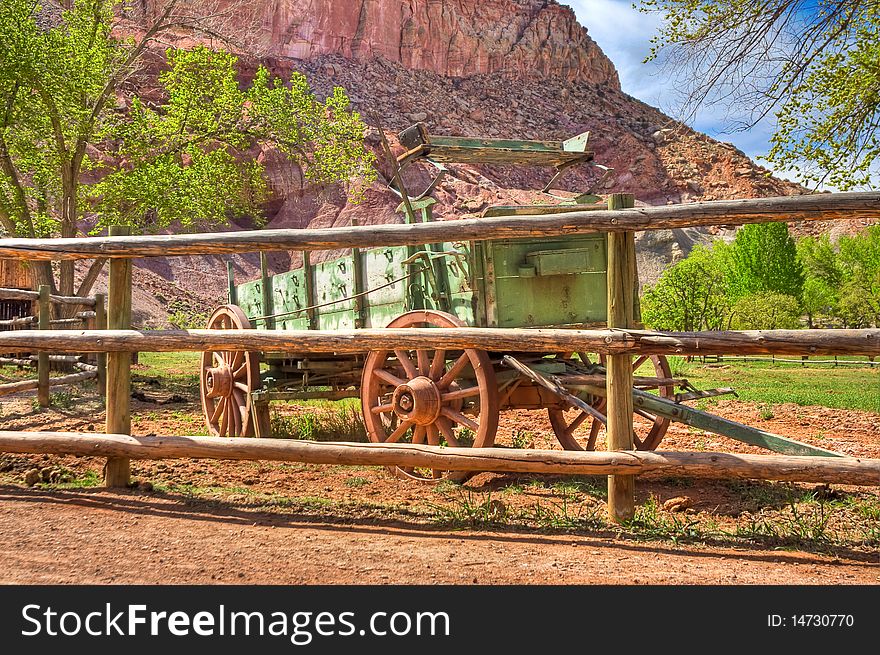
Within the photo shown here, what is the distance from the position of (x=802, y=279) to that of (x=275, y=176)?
42661 mm

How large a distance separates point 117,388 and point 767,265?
47.6 m

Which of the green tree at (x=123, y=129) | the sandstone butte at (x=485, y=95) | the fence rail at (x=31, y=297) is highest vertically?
the sandstone butte at (x=485, y=95)

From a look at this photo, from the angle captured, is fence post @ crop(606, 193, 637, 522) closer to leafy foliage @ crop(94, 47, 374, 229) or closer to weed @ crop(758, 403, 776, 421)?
weed @ crop(758, 403, 776, 421)

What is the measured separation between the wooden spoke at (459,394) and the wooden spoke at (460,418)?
8 cm

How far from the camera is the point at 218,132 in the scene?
1486cm

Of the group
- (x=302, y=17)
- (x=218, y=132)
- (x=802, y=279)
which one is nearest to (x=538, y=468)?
(x=218, y=132)

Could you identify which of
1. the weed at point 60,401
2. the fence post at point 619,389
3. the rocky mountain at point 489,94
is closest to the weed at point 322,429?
the fence post at point 619,389

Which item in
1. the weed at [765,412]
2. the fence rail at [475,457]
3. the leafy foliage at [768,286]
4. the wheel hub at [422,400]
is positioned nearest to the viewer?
the fence rail at [475,457]

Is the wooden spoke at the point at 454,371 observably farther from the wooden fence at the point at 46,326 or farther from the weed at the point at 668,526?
the wooden fence at the point at 46,326

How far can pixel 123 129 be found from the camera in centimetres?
1369

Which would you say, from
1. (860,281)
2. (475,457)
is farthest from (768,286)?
(475,457)

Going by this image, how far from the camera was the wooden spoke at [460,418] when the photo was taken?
16.1 feet

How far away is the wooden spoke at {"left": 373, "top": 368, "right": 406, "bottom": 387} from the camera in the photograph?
210 inches

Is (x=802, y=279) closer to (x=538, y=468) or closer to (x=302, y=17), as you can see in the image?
(x=538, y=468)
